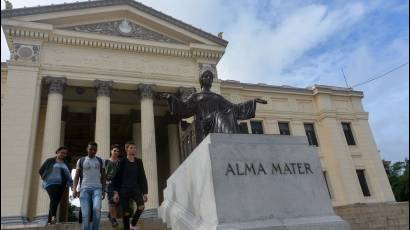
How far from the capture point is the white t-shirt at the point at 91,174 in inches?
227

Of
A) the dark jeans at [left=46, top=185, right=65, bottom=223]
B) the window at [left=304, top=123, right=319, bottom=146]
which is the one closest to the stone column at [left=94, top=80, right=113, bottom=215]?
the dark jeans at [left=46, top=185, right=65, bottom=223]

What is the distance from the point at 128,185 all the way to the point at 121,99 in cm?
1603

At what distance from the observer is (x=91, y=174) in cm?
583

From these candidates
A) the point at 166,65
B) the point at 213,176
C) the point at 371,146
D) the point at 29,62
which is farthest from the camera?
the point at 371,146

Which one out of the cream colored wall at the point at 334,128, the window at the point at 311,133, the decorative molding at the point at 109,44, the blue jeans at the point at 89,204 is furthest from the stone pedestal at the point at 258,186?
the window at the point at 311,133

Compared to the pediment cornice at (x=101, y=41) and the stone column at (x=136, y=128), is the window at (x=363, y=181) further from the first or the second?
the stone column at (x=136, y=128)

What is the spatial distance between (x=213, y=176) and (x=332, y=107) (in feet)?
78.4

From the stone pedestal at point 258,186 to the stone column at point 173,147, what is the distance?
14.8m

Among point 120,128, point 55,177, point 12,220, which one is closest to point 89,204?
point 55,177

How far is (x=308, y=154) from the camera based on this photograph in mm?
5410

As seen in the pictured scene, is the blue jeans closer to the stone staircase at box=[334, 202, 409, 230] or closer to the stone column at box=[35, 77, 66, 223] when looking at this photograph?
the stone staircase at box=[334, 202, 409, 230]

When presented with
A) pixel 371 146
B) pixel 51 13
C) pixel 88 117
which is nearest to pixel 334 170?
pixel 371 146

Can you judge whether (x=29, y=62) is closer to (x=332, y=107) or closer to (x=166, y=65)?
(x=166, y=65)

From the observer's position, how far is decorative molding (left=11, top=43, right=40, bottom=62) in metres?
16.8
